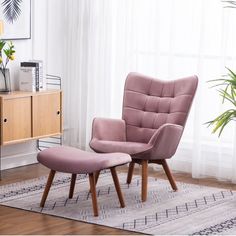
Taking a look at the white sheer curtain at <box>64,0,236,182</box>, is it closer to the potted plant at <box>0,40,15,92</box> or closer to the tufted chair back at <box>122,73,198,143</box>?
the tufted chair back at <box>122,73,198,143</box>

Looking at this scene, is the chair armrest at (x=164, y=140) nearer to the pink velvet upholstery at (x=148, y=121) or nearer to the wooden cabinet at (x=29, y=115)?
the pink velvet upholstery at (x=148, y=121)

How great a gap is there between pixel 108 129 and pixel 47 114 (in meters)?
0.86

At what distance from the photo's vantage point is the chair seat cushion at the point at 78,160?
14.8ft

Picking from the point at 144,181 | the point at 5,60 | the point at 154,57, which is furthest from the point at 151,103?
the point at 5,60

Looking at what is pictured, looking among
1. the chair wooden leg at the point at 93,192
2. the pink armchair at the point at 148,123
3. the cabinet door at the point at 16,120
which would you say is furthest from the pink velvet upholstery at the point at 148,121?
the cabinet door at the point at 16,120

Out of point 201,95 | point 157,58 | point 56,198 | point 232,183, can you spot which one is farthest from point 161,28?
point 56,198

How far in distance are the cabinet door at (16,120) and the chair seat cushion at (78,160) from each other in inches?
36.2

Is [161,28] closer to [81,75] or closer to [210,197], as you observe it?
[81,75]

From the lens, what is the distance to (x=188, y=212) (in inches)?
185

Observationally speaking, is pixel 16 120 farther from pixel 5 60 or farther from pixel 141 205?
pixel 141 205

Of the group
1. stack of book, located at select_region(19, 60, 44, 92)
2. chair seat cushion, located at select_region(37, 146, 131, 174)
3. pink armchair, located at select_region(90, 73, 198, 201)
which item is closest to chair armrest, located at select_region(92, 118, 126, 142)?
pink armchair, located at select_region(90, 73, 198, 201)

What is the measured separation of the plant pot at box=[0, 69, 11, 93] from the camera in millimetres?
5836

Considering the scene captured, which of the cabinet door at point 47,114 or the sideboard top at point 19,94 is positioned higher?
the sideboard top at point 19,94

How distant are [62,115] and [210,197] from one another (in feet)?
6.40
